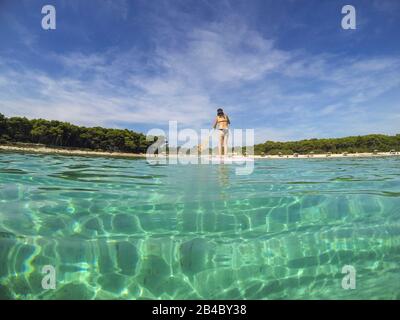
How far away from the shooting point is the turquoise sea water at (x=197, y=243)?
3111 millimetres

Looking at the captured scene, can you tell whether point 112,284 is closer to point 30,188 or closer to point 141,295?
point 141,295

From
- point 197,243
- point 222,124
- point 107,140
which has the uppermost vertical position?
point 107,140

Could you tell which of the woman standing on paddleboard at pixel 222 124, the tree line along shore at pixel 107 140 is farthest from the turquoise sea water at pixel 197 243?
the tree line along shore at pixel 107 140

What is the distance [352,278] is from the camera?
10.8ft

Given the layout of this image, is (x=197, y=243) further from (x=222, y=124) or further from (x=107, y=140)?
(x=107, y=140)

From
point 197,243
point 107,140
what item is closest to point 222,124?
point 197,243

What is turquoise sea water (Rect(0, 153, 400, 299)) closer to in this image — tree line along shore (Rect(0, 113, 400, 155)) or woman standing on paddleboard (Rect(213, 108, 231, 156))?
woman standing on paddleboard (Rect(213, 108, 231, 156))

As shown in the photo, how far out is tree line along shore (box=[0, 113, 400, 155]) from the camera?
44.2 meters

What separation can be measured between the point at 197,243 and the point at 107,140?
52036mm

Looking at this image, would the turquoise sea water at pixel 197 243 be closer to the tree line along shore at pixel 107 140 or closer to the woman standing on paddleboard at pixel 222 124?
the woman standing on paddleboard at pixel 222 124

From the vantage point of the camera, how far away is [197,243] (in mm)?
3746

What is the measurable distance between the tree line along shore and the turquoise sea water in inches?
1711

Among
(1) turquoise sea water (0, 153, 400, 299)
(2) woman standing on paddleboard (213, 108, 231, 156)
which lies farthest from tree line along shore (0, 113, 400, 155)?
(1) turquoise sea water (0, 153, 400, 299)
